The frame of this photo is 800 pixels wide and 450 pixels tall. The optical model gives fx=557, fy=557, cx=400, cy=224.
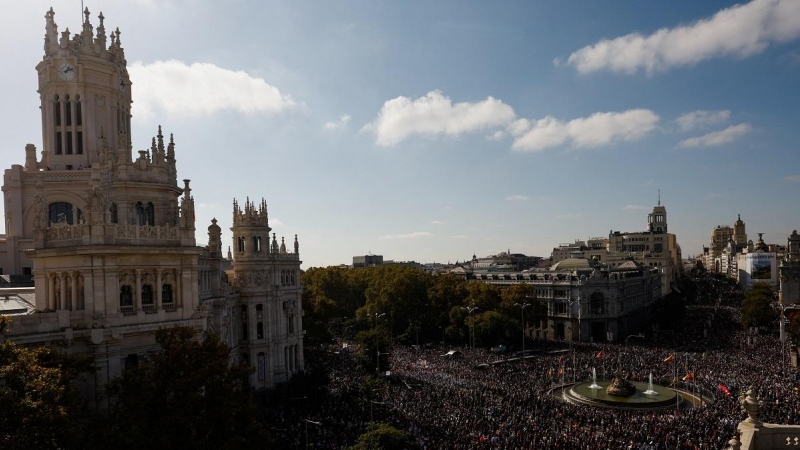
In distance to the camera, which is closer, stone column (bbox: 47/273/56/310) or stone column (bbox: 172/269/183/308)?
stone column (bbox: 47/273/56/310)

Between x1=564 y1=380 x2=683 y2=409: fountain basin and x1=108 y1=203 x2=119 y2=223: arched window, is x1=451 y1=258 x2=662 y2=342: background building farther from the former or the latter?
x1=108 y1=203 x2=119 y2=223: arched window

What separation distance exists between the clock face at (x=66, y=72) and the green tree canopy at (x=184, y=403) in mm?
22410

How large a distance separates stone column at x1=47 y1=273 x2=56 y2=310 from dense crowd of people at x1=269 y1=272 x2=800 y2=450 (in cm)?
1439

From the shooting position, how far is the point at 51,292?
27422mm

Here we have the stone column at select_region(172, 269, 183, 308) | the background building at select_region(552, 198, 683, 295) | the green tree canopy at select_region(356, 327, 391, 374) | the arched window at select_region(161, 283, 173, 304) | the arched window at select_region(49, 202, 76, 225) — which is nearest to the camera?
the arched window at select_region(161, 283, 173, 304)

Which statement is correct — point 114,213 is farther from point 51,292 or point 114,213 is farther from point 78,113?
point 78,113

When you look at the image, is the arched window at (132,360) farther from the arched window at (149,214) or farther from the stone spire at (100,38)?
the stone spire at (100,38)

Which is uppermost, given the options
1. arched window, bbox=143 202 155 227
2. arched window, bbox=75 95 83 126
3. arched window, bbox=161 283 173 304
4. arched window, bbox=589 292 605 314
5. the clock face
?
the clock face

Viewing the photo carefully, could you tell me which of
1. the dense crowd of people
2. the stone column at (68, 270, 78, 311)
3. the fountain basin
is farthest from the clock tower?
the fountain basin

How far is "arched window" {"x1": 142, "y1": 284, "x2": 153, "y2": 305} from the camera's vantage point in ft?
89.9

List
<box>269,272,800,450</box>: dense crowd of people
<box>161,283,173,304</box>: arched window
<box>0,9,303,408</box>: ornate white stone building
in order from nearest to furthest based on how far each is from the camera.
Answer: <box>0,9,303,408</box>: ornate white stone building → <box>161,283,173,304</box>: arched window → <box>269,272,800,450</box>: dense crowd of people

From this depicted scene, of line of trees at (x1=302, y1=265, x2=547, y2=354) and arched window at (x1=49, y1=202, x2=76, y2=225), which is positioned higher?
arched window at (x1=49, y1=202, x2=76, y2=225)

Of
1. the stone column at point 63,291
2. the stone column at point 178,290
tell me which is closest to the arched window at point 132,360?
the stone column at point 178,290

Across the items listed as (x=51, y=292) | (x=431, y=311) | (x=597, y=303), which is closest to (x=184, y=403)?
(x=51, y=292)
